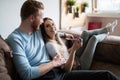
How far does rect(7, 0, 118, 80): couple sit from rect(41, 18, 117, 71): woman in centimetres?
3

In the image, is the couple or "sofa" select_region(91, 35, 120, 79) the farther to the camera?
"sofa" select_region(91, 35, 120, 79)

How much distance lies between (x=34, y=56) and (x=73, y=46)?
0.34 meters

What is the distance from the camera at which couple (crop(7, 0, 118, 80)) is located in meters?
1.48

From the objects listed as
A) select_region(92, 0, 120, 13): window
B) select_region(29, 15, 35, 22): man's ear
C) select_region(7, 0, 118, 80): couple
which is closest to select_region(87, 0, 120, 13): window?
select_region(92, 0, 120, 13): window

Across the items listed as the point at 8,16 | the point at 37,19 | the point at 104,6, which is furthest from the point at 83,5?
the point at 37,19

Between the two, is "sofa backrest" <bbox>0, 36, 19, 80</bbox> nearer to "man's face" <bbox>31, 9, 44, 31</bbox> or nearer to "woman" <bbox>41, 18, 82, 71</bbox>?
"man's face" <bbox>31, 9, 44, 31</bbox>

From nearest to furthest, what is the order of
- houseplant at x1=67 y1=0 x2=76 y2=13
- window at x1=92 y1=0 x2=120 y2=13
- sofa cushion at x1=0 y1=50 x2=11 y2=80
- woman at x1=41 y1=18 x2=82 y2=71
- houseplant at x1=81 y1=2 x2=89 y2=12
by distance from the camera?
sofa cushion at x1=0 y1=50 x2=11 y2=80, woman at x1=41 y1=18 x2=82 y2=71, houseplant at x1=67 y1=0 x2=76 y2=13, houseplant at x1=81 y1=2 x2=89 y2=12, window at x1=92 y1=0 x2=120 y2=13

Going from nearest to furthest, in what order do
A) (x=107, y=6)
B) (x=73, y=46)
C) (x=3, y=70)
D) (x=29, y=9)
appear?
(x=3, y=70) < (x=29, y=9) < (x=73, y=46) < (x=107, y=6)

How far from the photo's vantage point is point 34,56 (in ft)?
5.37

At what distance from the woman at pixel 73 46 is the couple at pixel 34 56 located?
30mm

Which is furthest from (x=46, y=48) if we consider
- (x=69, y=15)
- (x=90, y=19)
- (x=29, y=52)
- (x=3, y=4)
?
(x=90, y=19)

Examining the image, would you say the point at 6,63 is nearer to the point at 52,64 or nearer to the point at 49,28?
the point at 52,64

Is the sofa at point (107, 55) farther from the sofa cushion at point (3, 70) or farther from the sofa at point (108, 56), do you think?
the sofa cushion at point (3, 70)

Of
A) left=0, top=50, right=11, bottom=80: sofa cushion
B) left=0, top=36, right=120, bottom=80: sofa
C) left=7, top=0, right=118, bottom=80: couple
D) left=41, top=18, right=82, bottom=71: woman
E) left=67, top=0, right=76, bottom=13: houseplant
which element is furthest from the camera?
left=67, top=0, right=76, bottom=13: houseplant
